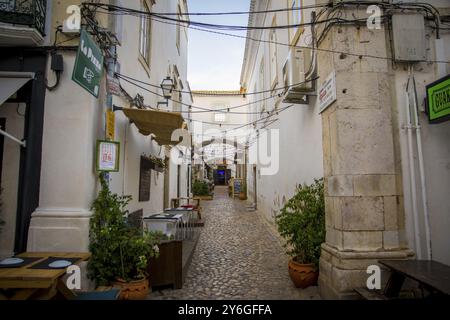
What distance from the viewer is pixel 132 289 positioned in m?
3.82

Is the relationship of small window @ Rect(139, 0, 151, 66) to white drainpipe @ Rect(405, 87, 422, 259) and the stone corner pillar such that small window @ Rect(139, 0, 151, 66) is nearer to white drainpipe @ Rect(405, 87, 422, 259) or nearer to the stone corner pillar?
the stone corner pillar

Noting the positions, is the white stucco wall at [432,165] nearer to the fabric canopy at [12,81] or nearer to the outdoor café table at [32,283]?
the outdoor café table at [32,283]

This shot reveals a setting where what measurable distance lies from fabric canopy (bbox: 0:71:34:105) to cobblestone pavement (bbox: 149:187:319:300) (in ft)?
11.8

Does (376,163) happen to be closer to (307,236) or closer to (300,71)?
(307,236)

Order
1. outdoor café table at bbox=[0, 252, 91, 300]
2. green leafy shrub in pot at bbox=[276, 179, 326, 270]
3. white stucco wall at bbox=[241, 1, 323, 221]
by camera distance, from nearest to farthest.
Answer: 1. outdoor café table at bbox=[0, 252, 91, 300]
2. green leafy shrub in pot at bbox=[276, 179, 326, 270]
3. white stucco wall at bbox=[241, 1, 323, 221]

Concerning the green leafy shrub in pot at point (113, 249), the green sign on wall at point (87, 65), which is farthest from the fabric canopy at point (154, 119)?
the green leafy shrub in pot at point (113, 249)

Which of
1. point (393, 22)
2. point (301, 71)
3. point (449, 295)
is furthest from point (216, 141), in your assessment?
point (449, 295)

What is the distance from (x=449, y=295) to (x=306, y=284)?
91.0 inches

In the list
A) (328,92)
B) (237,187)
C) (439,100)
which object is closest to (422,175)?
(439,100)

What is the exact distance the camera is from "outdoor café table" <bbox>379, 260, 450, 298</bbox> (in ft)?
8.68

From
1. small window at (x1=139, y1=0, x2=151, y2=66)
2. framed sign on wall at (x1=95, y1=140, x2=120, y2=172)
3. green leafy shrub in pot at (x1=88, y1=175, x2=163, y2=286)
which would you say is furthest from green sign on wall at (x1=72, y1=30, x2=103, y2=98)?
small window at (x1=139, y1=0, x2=151, y2=66)

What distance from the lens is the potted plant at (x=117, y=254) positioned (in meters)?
3.91

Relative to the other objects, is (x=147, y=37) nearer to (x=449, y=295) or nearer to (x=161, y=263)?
(x=161, y=263)

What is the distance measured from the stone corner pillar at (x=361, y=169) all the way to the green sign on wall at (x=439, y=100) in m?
0.48
